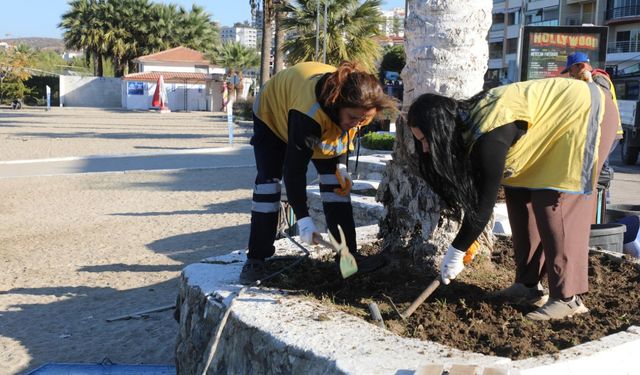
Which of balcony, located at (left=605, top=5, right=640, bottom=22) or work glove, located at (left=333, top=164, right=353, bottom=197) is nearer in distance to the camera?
work glove, located at (left=333, top=164, right=353, bottom=197)

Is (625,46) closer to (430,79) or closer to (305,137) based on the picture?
(430,79)

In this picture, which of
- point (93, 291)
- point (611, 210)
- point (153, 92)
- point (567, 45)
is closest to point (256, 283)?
point (93, 291)

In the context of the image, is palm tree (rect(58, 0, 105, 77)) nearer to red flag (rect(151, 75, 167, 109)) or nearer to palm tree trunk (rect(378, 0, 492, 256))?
red flag (rect(151, 75, 167, 109))

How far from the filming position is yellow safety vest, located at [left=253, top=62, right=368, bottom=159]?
3539mm

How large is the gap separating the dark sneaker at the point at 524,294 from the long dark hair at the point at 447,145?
656 mm

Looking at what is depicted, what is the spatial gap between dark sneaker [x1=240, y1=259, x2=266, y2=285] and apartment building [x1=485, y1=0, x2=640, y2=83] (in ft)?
143

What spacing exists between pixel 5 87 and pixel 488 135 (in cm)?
5003

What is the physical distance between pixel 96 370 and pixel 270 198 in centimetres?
129

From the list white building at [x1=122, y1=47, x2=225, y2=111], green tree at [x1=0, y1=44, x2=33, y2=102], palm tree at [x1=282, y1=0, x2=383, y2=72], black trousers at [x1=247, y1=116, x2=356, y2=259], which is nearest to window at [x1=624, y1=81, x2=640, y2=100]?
palm tree at [x1=282, y1=0, x2=383, y2=72]

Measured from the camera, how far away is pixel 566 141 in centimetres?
325

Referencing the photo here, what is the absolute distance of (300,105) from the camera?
353cm

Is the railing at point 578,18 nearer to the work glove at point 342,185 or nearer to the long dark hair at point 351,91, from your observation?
the work glove at point 342,185

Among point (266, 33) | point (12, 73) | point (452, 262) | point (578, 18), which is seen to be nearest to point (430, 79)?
point (452, 262)

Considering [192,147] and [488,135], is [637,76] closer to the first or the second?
[192,147]
